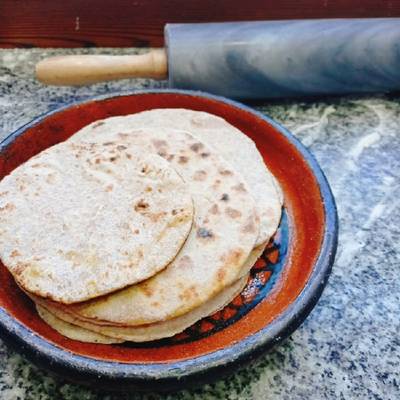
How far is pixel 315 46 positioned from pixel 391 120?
35 cm

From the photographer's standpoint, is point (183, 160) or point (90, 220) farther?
point (183, 160)

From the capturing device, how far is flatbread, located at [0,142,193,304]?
945mm

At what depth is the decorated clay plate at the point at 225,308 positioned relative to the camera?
0.86 m

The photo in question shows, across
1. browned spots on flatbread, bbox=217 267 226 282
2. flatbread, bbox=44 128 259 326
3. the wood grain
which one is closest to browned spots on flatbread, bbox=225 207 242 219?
flatbread, bbox=44 128 259 326

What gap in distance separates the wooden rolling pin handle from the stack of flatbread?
0.97 feet

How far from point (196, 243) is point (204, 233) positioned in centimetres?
3

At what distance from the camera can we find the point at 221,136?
1256 millimetres

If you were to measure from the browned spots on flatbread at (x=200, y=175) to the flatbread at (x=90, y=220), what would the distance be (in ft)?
0.20

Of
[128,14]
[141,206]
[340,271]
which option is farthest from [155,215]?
[128,14]

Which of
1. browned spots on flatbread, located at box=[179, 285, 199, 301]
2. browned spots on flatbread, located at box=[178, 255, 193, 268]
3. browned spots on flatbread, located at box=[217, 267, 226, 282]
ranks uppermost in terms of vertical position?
browned spots on flatbread, located at box=[178, 255, 193, 268]

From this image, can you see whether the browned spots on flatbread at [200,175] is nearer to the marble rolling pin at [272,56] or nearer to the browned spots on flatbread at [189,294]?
the browned spots on flatbread at [189,294]

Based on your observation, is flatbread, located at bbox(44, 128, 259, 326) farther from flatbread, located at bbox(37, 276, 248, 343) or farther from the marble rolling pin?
the marble rolling pin

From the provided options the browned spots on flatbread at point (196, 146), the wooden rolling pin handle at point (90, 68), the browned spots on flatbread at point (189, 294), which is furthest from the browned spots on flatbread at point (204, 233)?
the wooden rolling pin handle at point (90, 68)

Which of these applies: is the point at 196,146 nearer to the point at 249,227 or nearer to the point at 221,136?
the point at 221,136
